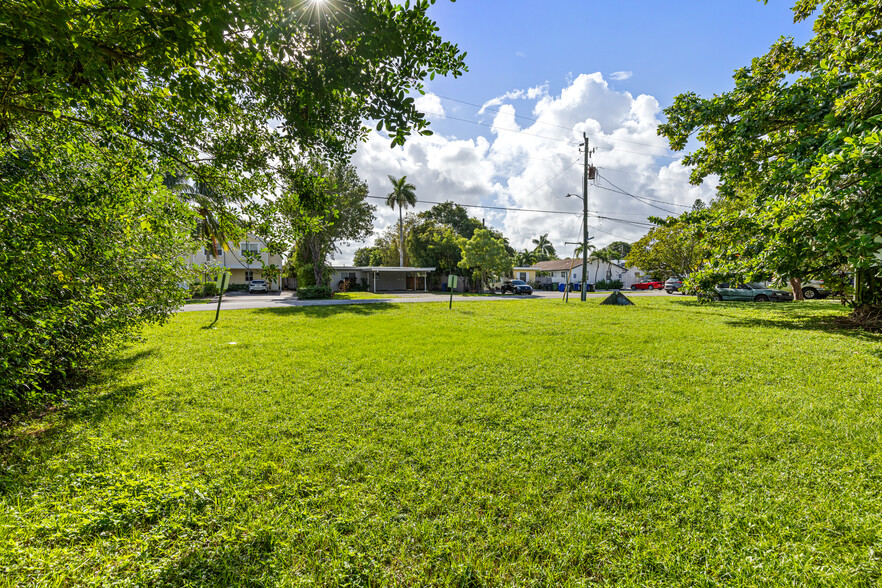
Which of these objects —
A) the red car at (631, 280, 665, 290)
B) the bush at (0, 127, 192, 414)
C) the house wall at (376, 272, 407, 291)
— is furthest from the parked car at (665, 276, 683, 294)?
the bush at (0, 127, 192, 414)

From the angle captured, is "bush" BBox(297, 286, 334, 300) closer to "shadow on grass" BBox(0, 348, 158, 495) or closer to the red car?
"shadow on grass" BBox(0, 348, 158, 495)

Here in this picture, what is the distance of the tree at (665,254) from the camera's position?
31.6 m

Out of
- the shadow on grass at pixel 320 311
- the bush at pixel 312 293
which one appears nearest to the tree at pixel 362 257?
the bush at pixel 312 293

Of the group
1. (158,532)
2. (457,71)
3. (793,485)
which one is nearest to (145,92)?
(457,71)

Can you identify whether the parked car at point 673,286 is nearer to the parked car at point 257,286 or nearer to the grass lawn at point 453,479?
the grass lawn at point 453,479

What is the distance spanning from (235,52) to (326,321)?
10739 mm

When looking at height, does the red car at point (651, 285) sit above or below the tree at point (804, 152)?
below

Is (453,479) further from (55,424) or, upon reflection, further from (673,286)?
(673,286)

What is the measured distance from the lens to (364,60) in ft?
→ 8.83

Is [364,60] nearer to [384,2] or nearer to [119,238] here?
[384,2]

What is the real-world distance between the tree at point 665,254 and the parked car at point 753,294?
9.16 m

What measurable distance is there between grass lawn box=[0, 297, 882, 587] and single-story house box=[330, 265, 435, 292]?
32.2 m

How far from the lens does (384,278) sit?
39.0 meters

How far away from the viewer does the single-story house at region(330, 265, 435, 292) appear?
3750 cm
